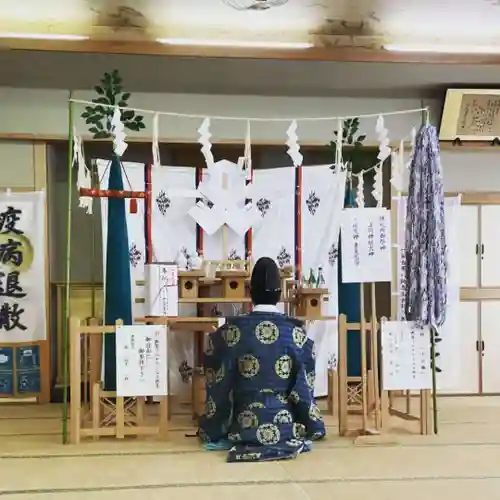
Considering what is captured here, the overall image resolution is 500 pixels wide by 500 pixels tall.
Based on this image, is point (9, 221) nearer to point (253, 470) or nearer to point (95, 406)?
point (95, 406)

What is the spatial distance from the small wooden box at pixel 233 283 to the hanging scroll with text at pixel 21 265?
1.68m

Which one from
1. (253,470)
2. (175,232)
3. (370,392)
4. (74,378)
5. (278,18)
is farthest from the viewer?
(175,232)

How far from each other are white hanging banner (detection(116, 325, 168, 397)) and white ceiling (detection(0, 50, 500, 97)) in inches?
85.7

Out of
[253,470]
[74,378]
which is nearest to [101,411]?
[74,378]

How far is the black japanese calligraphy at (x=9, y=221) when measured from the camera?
547 centimetres

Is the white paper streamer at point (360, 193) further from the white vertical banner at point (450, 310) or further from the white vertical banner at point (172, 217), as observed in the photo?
the white vertical banner at point (172, 217)

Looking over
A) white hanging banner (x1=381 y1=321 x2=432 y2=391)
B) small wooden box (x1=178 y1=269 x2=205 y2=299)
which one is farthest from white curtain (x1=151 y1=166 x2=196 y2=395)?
white hanging banner (x1=381 y1=321 x2=432 y2=391)

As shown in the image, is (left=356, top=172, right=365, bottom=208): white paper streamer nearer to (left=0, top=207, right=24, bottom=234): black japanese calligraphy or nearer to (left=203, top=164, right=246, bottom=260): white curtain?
(left=203, top=164, right=246, bottom=260): white curtain

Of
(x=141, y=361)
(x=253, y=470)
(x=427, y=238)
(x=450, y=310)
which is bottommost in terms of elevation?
(x=253, y=470)

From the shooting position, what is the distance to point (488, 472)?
10.8 feet

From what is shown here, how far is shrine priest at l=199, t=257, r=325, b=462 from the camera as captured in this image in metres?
3.68

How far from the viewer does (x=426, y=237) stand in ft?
13.1

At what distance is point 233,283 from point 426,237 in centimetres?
134

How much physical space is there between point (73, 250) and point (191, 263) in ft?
4.55
